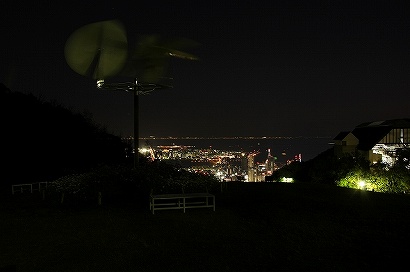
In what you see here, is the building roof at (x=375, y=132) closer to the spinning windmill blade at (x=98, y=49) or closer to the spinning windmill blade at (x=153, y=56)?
the spinning windmill blade at (x=153, y=56)

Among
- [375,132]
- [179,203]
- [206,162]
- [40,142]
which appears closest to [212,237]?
[179,203]

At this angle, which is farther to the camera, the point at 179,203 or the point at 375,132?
the point at 375,132

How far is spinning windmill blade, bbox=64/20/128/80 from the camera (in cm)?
1426

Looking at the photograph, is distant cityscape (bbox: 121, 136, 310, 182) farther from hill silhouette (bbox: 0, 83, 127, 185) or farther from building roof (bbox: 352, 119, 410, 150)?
building roof (bbox: 352, 119, 410, 150)

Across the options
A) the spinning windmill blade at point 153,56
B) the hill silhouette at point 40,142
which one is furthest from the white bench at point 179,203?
the hill silhouette at point 40,142

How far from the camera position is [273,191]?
52.5 feet

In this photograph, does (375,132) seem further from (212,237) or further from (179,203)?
(212,237)

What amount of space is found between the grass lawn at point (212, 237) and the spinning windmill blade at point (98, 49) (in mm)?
5394

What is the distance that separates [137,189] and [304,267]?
24.6 feet

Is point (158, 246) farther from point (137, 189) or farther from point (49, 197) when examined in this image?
point (49, 197)

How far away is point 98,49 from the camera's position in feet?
47.5

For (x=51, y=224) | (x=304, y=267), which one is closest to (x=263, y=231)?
(x=304, y=267)

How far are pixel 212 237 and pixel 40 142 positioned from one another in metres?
16.3

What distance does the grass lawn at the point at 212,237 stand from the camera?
692cm
